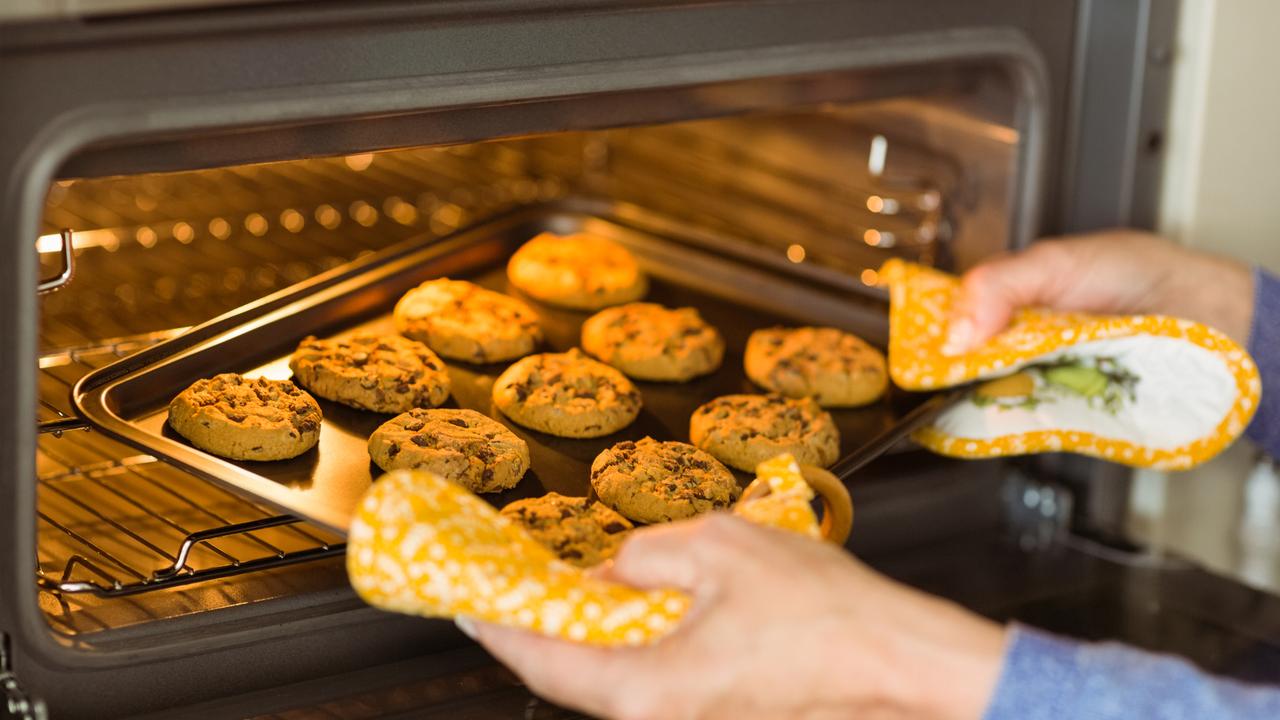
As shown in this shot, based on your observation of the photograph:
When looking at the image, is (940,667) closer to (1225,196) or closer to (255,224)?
(1225,196)

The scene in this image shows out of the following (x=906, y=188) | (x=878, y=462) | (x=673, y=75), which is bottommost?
(x=878, y=462)

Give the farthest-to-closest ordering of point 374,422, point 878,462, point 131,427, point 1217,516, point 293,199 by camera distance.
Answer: point 293,199, point 1217,516, point 878,462, point 374,422, point 131,427

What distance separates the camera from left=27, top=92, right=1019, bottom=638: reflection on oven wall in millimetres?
1163

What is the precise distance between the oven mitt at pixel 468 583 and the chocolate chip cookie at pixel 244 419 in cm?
31

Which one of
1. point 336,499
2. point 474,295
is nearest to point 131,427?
point 336,499

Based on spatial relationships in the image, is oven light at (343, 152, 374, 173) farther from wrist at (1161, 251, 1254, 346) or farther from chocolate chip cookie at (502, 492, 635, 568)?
wrist at (1161, 251, 1254, 346)

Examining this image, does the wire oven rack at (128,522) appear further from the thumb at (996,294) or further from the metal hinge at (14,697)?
the thumb at (996,294)

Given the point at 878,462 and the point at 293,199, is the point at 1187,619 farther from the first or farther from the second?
the point at 293,199

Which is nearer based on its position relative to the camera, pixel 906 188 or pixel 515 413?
pixel 515 413

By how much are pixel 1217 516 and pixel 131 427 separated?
1173 mm

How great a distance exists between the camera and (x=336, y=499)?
3.81ft

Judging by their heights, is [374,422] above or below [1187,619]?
above

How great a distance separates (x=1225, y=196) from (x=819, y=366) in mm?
487

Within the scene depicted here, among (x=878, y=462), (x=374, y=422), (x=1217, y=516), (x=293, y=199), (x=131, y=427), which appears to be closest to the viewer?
(x=131, y=427)
